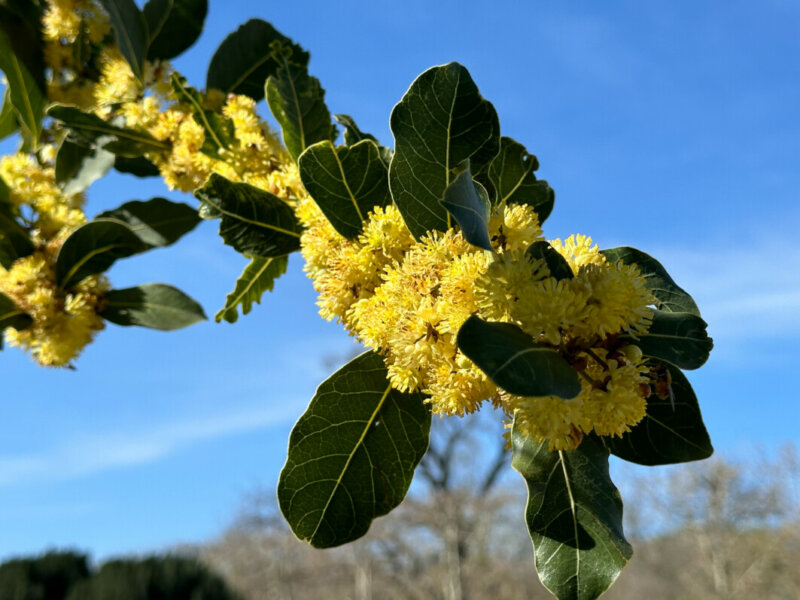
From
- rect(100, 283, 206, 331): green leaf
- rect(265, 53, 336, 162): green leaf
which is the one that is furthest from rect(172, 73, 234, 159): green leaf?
rect(100, 283, 206, 331): green leaf

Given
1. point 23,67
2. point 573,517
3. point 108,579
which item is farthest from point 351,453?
point 108,579

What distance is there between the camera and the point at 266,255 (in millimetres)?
1157

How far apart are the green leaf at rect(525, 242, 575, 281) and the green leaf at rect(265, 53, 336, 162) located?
1.82ft

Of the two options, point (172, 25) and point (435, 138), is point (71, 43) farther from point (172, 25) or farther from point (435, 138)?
point (435, 138)

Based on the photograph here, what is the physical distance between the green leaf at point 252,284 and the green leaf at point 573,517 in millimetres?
584

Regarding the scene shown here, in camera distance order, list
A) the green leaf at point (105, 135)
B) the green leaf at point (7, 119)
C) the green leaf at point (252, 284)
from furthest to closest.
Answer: the green leaf at point (7, 119) → the green leaf at point (105, 135) → the green leaf at point (252, 284)

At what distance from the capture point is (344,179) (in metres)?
0.96

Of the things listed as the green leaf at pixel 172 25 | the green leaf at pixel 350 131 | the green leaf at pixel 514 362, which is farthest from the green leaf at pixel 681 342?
the green leaf at pixel 172 25

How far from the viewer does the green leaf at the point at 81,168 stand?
1882mm

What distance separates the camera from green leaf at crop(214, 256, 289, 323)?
127 centimetres

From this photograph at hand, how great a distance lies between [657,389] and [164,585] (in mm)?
12388

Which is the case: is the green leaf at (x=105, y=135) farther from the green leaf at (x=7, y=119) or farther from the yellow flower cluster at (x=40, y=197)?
the green leaf at (x=7, y=119)

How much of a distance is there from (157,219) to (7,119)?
78 centimetres

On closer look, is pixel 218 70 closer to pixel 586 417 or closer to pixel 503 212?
pixel 503 212
